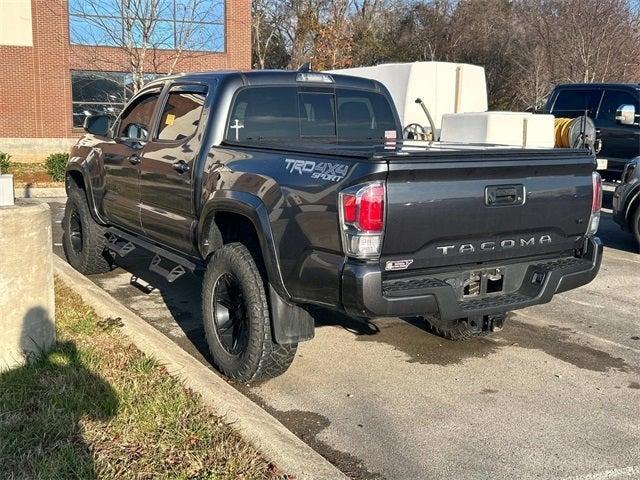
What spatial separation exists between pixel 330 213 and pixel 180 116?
2.35 m

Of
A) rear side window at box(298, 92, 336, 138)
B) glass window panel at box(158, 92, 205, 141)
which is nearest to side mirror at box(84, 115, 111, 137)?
glass window panel at box(158, 92, 205, 141)

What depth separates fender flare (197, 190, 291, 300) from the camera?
417cm

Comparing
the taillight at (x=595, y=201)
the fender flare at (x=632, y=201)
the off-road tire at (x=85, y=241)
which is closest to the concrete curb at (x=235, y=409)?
the off-road tire at (x=85, y=241)

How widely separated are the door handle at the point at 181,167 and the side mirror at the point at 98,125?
1845 mm

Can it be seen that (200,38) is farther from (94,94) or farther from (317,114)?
(317,114)

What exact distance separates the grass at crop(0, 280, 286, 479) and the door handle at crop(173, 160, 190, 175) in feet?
4.32

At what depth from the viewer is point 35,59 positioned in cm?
2308

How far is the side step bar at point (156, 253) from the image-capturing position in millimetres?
5434

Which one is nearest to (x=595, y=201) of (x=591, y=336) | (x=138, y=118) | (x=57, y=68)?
(x=591, y=336)

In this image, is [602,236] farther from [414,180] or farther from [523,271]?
[414,180]

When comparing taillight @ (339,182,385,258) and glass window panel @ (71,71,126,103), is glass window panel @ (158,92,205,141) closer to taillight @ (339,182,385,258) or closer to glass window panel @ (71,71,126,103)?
taillight @ (339,182,385,258)

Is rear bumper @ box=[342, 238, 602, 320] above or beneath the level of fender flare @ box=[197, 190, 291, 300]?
beneath

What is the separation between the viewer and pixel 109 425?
3.70 meters

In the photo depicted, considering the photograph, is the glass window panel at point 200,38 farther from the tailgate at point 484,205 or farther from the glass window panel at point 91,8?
the tailgate at point 484,205
